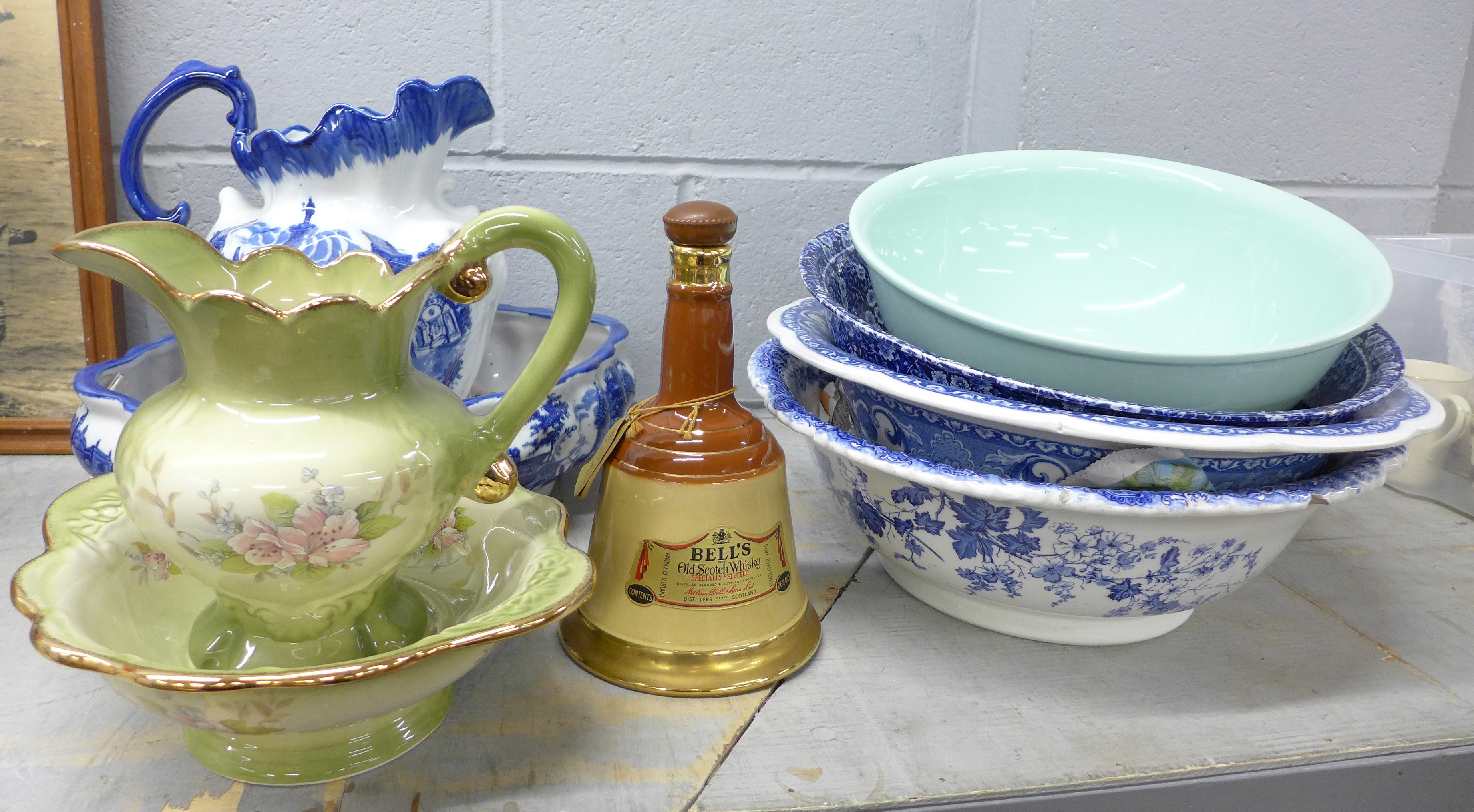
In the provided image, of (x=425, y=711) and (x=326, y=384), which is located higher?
(x=326, y=384)

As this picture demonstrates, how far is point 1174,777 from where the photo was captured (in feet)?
1.52

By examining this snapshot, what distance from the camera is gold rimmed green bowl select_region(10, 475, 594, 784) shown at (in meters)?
0.36

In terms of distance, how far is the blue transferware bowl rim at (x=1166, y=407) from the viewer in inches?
18.4

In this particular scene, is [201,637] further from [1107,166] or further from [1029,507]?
[1107,166]

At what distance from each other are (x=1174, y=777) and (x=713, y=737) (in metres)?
0.23

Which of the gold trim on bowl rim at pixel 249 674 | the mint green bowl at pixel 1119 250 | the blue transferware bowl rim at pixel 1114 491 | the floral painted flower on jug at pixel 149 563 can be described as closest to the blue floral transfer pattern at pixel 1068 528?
the blue transferware bowl rim at pixel 1114 491

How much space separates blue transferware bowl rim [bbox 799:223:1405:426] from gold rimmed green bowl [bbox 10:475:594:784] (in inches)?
8.1

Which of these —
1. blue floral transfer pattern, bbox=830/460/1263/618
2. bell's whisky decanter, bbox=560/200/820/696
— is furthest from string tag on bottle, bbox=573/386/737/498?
blue floral transfer pattern, bbox=830/460/1263/618

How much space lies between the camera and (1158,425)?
17.8 inches

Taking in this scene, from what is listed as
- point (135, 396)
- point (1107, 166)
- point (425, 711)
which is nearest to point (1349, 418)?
point (1107, 166)

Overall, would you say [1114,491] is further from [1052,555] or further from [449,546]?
[449,546]

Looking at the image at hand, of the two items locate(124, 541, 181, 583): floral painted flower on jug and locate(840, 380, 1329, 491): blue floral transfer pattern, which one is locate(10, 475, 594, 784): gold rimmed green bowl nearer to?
locate(124, 541, 181, 583): floral painted flower on jug

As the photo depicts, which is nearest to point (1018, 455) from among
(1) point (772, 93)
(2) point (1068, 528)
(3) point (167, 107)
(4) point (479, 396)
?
(2) point (1068, 528)

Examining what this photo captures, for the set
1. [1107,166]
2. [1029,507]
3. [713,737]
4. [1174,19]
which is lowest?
[713,737]
